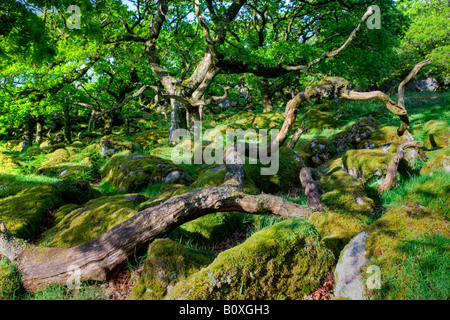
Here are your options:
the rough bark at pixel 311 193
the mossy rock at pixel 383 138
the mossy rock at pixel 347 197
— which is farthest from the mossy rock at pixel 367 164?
the mossy rock at pixel 383 138

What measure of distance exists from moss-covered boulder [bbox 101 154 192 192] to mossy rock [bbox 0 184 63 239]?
2065 mm

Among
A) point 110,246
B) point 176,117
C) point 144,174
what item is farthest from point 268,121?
point 110,246

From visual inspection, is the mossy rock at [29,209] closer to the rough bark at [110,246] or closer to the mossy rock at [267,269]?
the rough bark at [110,246]

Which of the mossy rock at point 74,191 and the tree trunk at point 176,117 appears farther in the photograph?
the tree trunk at point 176,117

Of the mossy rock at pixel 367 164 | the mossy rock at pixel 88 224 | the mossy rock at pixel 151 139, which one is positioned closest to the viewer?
the mossy rock at pixel 88 224

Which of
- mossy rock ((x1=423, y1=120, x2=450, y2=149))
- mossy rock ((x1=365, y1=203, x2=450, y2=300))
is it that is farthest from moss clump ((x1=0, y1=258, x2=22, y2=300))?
mossy rock ((x1=423, y1=120, x2=450, y2=149))

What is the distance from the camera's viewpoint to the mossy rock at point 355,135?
410 inches

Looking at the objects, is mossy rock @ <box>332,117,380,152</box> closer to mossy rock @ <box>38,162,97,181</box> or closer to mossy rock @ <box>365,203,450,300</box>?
mossy rock @ <box>365,203,450,300</box>

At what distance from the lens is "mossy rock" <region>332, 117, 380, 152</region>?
410 inches

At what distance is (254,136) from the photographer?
13891 mm

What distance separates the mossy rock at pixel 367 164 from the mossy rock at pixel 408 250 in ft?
10.6
